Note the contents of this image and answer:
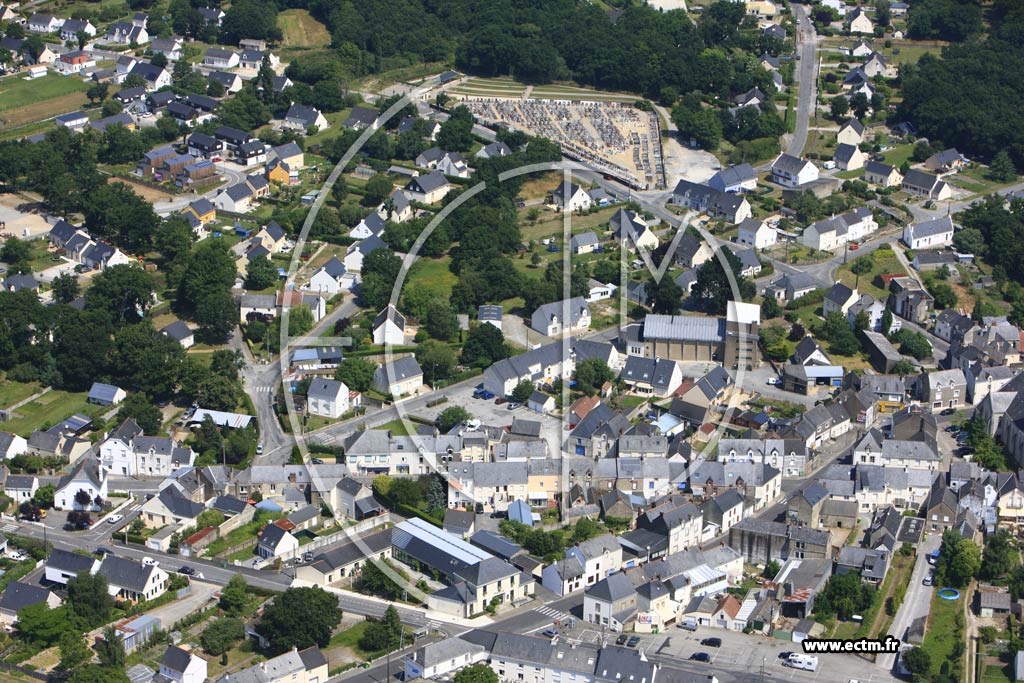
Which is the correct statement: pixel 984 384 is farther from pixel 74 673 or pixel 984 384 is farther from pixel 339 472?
pixel 74 673

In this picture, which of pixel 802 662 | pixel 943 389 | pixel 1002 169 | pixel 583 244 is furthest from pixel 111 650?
pixel 1002 169

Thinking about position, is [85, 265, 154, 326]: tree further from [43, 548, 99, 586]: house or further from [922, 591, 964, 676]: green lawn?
[922, 591, 964, 676]: green lawn

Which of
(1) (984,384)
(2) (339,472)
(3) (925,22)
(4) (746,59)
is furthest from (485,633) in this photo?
(3) (925,22)

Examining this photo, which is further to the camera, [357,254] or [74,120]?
[74,120]

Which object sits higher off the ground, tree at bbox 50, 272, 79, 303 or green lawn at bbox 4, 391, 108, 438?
tree at bbox 50, 272, 79, 303

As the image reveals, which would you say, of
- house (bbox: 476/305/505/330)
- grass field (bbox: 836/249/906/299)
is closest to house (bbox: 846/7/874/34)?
grass field (bbox: 836/249/906/299)

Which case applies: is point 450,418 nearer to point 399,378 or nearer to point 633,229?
point 399,378
